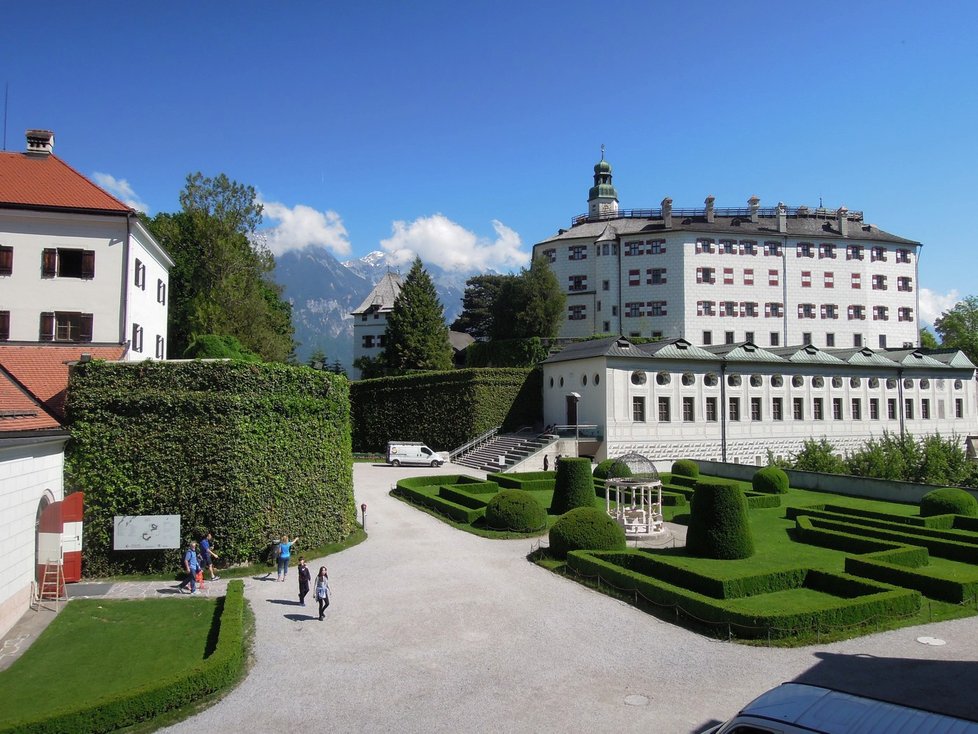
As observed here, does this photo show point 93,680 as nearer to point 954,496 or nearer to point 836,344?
point 954,496

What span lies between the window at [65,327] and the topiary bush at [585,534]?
2069 centimetres

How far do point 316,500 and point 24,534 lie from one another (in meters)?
8.59

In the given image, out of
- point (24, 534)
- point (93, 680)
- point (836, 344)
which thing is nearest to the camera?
point (93, 680)

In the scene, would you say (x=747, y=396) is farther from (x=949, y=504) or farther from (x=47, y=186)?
(x=47, y=186)

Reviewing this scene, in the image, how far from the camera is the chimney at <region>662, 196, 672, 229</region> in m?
68.8

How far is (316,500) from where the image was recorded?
23.4 metres

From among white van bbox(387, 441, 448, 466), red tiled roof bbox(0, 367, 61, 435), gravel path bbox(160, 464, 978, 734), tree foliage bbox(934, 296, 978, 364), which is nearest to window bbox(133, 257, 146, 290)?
red tiled roof bbox(0, 367, 61, 435)

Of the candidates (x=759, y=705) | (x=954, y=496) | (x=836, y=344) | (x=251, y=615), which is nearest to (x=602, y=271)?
(x=836, y=344)

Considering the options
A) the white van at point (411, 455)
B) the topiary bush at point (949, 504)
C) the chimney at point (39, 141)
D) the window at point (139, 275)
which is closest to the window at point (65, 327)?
the window at point (139, 275)

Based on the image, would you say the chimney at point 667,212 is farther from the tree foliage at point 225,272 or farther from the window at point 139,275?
the window at point 139,275

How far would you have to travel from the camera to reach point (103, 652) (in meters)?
14.3

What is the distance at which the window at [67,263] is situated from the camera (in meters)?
28.0

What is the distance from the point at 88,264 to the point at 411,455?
2424 cm

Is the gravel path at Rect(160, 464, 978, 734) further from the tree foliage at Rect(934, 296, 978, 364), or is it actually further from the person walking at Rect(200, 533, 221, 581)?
the tree foliage at Rect(934, 296, 978, 364)
